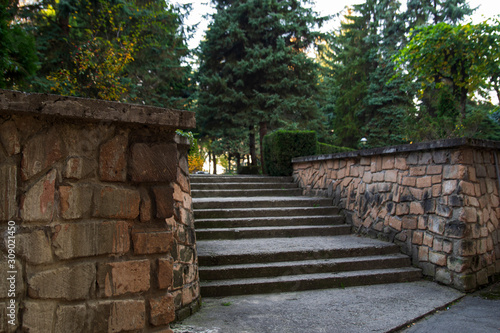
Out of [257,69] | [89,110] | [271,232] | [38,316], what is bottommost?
[271,232]

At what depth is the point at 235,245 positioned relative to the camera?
4738 mm

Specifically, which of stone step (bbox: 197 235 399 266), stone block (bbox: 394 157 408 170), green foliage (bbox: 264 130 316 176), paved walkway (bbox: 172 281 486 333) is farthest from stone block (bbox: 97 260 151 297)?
green foliage (bbox: 264 130 316 176)

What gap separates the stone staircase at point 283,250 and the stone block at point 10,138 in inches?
107

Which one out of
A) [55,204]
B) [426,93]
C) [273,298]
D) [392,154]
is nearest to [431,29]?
[392,154]

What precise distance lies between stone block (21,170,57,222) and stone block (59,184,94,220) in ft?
0.12

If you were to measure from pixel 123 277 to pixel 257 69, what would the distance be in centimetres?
1302

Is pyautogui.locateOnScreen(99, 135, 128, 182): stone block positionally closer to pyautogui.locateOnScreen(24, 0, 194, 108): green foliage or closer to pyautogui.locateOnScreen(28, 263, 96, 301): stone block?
pyautogui.locateOnScreen(28, 263, 96, 301): stone block

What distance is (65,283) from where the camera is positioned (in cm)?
147

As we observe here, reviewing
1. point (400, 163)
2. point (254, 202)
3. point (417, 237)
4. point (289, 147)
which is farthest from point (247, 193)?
point (417, 237)

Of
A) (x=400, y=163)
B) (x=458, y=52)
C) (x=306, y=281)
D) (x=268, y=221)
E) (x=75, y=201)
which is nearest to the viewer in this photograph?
(x=75, y=201)

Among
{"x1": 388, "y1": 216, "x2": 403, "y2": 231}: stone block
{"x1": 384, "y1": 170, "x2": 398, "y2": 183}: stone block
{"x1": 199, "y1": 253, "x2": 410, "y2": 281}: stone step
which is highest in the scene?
{"x1": 384, "y1": 170, "x2": 398, "y2": 183}: stone block

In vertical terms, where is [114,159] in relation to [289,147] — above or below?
below

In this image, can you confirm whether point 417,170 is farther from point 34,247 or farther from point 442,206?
point 34,247

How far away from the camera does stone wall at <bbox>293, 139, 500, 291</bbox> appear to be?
13.3 ft
